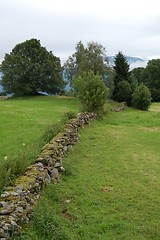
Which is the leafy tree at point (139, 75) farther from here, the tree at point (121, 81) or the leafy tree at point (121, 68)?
the tree at point (121, 81)

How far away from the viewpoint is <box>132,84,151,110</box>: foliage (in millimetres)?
45028

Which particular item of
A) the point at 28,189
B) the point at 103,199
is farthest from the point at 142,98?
the point at 28,189

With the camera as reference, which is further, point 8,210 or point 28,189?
point 28,189

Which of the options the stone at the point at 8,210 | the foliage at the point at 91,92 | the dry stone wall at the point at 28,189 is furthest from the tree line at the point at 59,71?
the stone at the point at 8,210

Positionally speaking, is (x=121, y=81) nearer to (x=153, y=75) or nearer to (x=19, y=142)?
(x=153, y=75)

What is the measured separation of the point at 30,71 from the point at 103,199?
41710mm

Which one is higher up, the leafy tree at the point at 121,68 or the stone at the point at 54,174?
the leafy tree at the point at 121,68

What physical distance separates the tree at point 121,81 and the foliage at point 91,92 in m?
21.4

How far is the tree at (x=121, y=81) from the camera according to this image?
48469mm

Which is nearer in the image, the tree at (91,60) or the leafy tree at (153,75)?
the tree at (91,60)

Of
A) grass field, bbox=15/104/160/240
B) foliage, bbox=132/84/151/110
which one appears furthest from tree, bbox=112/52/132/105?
grass field, bbox=15/104/160/240

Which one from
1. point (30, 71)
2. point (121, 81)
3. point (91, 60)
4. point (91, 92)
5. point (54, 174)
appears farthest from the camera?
point (121, 81)

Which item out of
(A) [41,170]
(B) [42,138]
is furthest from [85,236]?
(B) [42,138]

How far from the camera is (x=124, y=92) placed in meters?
48.4
